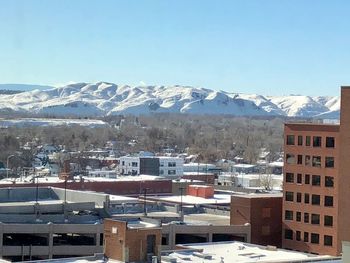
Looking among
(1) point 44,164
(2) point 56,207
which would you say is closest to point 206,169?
(1) point 44,164

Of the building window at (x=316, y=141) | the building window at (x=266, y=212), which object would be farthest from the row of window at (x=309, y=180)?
the building window at (x=266, y=212)

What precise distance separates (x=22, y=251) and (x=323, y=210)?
75.0ft

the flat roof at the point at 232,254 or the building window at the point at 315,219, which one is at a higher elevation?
the building window at the point at 315,219

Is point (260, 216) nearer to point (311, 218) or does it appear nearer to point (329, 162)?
point (311, 218)

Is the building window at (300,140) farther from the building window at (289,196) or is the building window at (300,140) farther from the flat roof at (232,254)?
the flat roof at (232,254)

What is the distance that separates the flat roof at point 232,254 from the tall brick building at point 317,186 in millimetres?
13119

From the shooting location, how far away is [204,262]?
147ft

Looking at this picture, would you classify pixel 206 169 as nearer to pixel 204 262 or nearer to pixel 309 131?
pixel 309 131

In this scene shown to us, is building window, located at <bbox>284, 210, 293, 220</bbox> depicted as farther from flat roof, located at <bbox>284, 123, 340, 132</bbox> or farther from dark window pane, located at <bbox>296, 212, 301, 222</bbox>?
flat roof, located at <bbox>284, 123, 340, 132</bbox>

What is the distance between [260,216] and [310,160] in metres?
5.97

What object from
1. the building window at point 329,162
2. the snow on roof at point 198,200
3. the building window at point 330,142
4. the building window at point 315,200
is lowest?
the snow on roof at point 198,200

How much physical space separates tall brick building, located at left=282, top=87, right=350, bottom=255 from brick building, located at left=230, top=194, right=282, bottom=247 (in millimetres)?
979

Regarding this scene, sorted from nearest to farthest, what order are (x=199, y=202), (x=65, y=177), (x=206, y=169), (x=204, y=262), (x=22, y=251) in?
(x=204, y=262) → (x=22, y=251) → (x=199, y=202) → (x=65, y=177) → (x=206, y=169)

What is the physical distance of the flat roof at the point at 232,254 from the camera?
151ft
